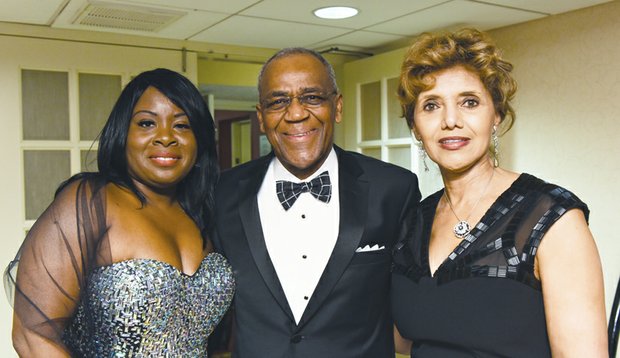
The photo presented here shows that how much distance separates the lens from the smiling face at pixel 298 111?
1800mm

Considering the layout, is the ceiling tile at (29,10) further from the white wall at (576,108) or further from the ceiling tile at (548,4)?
the white wall at (576,108)

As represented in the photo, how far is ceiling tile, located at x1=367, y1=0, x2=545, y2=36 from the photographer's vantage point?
286cm

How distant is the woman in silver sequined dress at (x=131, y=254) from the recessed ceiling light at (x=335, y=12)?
→ 1.31 metres

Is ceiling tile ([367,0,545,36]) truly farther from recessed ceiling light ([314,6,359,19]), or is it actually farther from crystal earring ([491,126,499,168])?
crystal earring ([491,126,499,168])

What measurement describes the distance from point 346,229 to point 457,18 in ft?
5.76

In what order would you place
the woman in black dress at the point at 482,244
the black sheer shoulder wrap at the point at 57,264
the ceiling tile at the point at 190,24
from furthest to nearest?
the ceiling tile at the point at 190,24
the black sheer shoulder wrap at the point at 57,264
the woman in black dress at the point at 482,244

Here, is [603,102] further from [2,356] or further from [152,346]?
[2,356]

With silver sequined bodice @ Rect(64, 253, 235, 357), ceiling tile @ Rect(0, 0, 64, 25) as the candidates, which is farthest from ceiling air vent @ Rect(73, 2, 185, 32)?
silver sequined bodice @ Rect(64, 253, 235, 357)

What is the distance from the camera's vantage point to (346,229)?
5.81ft

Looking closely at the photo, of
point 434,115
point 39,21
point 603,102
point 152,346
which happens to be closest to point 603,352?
point 434,115

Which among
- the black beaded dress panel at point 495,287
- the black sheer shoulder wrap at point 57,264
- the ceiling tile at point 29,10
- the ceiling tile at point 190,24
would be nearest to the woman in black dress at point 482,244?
the black beaded dress panel at point 495,287

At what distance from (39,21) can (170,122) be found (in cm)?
182

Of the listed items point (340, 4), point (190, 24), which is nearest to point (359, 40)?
point (340, 4)

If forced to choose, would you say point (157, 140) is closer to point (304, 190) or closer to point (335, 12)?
point (304, 190)
